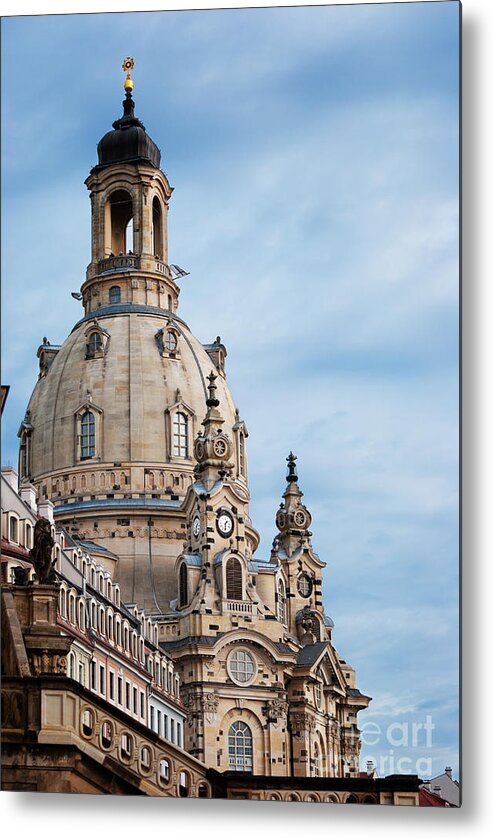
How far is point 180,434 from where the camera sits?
54.5 m

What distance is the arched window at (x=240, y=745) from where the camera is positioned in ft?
144

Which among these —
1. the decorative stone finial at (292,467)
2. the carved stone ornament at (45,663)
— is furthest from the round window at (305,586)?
the carved stone ornament at (45,663)

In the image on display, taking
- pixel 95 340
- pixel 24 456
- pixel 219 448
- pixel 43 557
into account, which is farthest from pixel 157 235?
pixel 43 557

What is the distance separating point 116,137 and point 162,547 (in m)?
24.1

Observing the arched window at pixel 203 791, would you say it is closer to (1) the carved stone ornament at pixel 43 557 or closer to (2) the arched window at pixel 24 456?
(1) the carved stone ornament at pixel 43 557

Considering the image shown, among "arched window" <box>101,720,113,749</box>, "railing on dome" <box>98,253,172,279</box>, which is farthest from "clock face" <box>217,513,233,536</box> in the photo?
"arched window" <box>101,720,113,749</box>

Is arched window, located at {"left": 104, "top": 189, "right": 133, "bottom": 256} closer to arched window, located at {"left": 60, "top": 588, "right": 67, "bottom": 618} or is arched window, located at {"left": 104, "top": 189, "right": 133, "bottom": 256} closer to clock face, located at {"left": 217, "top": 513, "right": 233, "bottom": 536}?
clock face, located at {"left": 217, "top": 513, "right": 233, "bottom": 536}

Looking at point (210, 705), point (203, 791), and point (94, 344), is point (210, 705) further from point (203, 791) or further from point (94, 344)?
A: point (203, 791)

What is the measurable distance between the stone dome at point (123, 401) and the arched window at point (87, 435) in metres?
0.13

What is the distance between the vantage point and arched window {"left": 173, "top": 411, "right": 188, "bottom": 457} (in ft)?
178

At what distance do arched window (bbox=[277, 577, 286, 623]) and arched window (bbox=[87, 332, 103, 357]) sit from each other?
9.04 meters

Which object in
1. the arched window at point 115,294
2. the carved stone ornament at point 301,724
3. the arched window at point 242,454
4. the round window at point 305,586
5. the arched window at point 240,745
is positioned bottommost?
the arched window at point 240,745

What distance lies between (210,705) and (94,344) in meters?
15.1

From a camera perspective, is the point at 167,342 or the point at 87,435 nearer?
the point at 87,435
